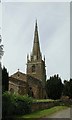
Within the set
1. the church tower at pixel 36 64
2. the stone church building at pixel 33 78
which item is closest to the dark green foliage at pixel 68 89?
the stone church building at pixel 33 78

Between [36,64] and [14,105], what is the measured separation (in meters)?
50.8

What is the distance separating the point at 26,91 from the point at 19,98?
37.4 metres

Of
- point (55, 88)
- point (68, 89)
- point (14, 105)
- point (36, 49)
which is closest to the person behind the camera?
point (14, 105)

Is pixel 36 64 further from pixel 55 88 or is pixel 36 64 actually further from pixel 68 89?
pixel 55 88

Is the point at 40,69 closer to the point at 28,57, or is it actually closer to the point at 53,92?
the point at 28,57

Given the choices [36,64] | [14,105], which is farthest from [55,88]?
[14,105]

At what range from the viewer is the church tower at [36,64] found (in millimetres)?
72188

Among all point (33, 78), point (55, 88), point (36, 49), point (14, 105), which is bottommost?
point (14, 105)

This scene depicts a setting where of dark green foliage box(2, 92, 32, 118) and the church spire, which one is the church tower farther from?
dark green foliage box(2, 92, 32, 118)

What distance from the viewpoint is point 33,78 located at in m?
66.3

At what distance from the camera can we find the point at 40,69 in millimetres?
72125

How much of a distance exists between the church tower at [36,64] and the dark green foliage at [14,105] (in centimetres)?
4574

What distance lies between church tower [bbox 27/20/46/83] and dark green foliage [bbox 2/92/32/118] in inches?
1801

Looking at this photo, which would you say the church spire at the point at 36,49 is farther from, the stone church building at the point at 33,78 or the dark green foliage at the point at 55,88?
the dark green foliage at the point at 55,88
